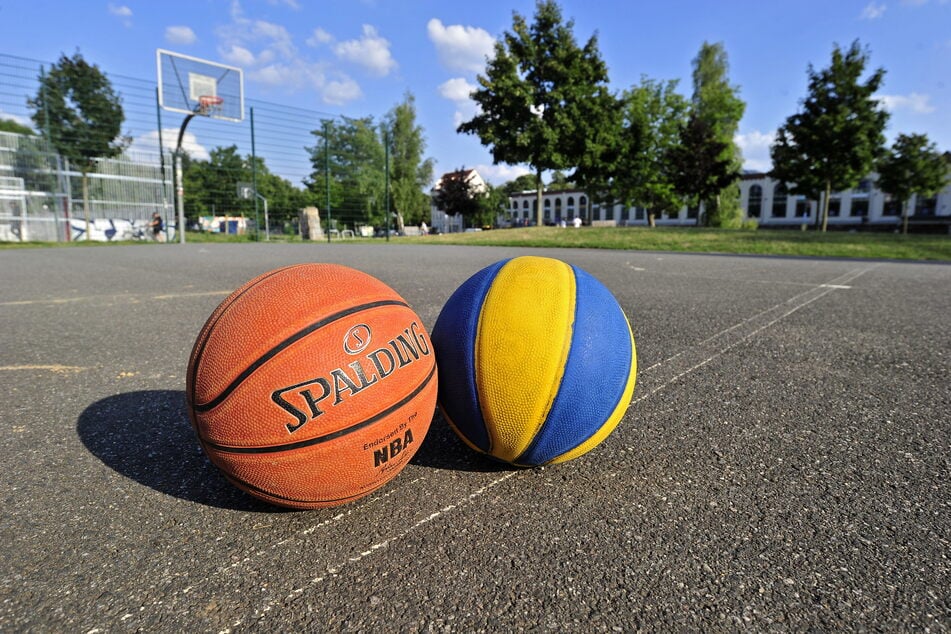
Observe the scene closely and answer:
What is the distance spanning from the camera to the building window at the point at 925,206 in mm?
51375

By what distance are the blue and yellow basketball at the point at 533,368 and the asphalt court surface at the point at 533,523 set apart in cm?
19

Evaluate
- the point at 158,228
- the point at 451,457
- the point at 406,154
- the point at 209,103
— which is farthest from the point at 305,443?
the point at 406,154

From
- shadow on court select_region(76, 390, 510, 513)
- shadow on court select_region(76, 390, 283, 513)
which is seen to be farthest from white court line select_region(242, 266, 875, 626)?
shadow on court select_region(76, 390, 283, 513)

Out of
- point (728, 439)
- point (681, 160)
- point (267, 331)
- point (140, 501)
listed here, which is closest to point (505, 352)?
point (267, 331)

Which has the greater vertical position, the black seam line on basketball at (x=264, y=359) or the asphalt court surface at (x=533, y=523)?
the black seam line on basketball at (x=264, y=359)

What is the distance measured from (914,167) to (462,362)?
41.6m

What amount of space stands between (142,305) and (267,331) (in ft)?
16.1

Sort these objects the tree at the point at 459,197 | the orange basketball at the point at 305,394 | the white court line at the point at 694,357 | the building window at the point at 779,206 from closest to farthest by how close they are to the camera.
Answer: the white court line at the point at 694,357 → the orange basketball at the point at 305,394 → the building window at the point at 779,206 → the tree at the point at 459,197

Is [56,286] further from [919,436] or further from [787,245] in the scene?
[787,245]

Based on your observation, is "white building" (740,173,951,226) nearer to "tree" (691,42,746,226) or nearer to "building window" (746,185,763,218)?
"building window" (746,185,763,218)

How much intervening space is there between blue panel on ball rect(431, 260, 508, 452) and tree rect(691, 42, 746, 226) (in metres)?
39.1

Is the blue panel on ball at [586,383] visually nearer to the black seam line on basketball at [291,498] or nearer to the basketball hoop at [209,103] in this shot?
the black seam line on basketball at [291,498]

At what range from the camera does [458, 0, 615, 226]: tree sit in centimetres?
3066

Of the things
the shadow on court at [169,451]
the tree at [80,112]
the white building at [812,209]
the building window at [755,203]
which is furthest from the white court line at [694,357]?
the building window at [755,203]
